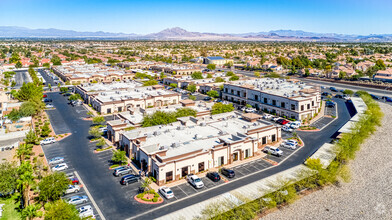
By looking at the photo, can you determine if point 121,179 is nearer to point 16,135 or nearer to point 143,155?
point 143,155

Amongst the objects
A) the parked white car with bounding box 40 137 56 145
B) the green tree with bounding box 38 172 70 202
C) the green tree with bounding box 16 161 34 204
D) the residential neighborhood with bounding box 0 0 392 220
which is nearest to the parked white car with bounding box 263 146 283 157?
the residential neighborhood with bounding box 0 0 392 220

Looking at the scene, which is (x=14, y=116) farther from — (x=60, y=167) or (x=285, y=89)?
(x=285, y=89)

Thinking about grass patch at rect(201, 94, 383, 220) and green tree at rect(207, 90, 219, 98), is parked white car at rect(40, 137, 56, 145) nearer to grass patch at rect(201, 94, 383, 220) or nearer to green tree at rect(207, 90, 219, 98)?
grass patch at rect(201, 94, 383, 220)

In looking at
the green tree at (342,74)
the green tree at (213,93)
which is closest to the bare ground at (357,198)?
the green tree at (213,93)

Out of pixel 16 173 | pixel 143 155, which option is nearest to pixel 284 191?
pixel 143 155

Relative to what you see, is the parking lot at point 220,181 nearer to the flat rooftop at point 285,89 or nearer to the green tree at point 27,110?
the flat rooftop at point 285,89

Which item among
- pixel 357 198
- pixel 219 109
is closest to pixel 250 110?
pixel 219 109
